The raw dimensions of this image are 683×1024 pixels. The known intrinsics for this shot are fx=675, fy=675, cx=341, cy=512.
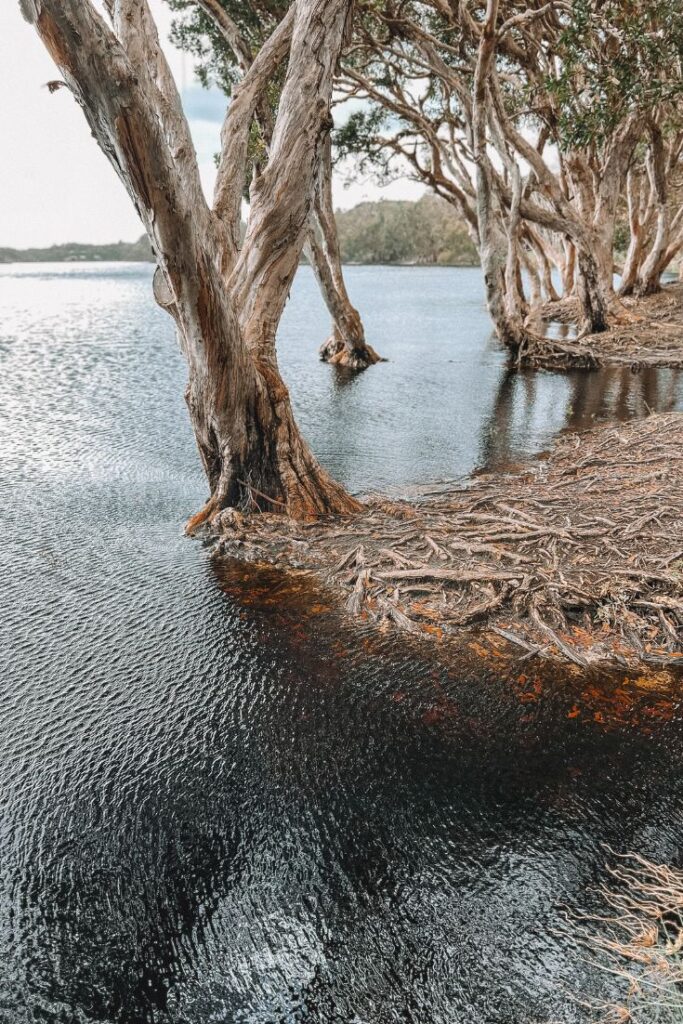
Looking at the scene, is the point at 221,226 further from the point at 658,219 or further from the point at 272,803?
the point at 658,219

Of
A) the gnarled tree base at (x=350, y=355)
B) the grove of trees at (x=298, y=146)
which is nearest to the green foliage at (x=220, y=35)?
the grove of trees at (x=298, y=146)

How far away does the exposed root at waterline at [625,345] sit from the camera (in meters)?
20.2

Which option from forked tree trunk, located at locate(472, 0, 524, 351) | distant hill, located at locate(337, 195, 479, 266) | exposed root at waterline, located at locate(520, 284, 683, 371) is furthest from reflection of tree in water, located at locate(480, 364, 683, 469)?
distant hill, located at locate(337, 195, 479, 266)

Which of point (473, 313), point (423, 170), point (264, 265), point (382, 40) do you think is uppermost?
point (382, 40)

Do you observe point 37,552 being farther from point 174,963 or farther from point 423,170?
point 423,170

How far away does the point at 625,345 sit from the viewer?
21.9 m

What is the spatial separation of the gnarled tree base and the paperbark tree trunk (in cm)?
1297

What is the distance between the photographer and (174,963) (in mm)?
3422

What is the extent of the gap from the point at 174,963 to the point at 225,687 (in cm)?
243

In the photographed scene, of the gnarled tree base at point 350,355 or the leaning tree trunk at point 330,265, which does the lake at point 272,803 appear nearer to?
the leaning tree trunk at point 330,265

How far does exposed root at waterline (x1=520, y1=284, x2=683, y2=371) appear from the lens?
2023 cm

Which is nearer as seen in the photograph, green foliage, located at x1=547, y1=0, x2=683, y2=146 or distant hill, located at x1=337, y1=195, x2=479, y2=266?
green foliage, located at x1=547, y1=0, x2=683, y2=146

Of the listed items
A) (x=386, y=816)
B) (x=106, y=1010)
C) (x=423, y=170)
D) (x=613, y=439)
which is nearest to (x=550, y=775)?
(x=386, y=816)

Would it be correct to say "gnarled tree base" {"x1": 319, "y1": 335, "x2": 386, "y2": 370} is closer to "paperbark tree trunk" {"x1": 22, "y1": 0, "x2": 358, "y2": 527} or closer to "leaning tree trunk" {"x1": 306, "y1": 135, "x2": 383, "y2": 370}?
"leaning tree trunk" {"x1": 306, "y1": 135, "x2": 383, "y2": 370}
